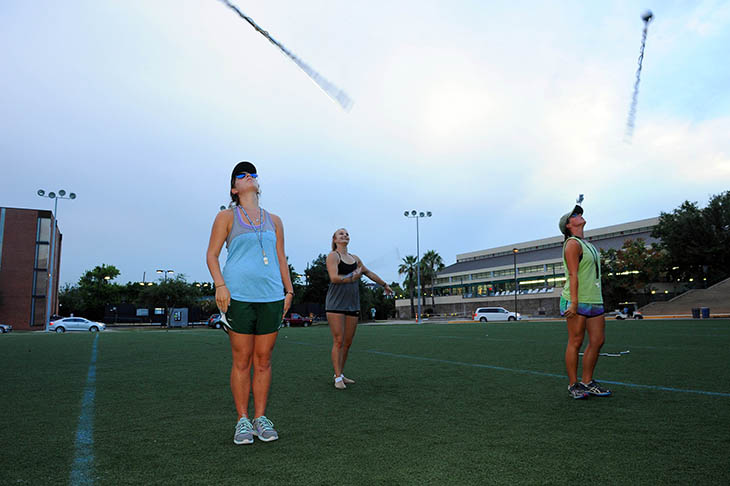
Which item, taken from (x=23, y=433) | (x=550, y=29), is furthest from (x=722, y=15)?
(x=23, y=433)

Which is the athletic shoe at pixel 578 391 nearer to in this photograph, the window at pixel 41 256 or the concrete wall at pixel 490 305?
the window at pixel 41 256

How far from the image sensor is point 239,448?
311 cm

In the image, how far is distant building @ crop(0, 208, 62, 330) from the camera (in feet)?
142

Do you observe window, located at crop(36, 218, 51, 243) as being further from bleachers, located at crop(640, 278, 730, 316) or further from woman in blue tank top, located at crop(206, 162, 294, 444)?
bleachers, located at crop(640, 278, 730, 316)

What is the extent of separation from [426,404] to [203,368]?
14.5 feet

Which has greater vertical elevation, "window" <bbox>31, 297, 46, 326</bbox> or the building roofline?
the building roofline

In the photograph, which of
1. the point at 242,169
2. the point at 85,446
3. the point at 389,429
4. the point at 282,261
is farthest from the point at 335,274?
the point at 85,446

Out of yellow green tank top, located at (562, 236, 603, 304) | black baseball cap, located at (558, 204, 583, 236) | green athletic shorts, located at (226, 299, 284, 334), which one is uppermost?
black baseball cap, located at (558, 204, 583, 236)

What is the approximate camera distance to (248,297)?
327cm

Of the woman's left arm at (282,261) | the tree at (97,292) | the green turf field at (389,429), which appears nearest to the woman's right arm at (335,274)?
the green turf field at (389,429)

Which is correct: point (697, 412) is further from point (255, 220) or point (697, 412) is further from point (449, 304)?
point (449, 304)

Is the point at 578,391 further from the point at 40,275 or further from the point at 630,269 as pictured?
the point at 630,269

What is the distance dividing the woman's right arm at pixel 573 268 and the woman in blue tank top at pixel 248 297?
114 inches

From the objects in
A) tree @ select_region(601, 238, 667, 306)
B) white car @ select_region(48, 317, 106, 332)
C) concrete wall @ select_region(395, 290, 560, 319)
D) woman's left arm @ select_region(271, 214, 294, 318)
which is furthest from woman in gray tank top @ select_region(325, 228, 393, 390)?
concrete wall @ select_region(395, 290, 560, 319)
